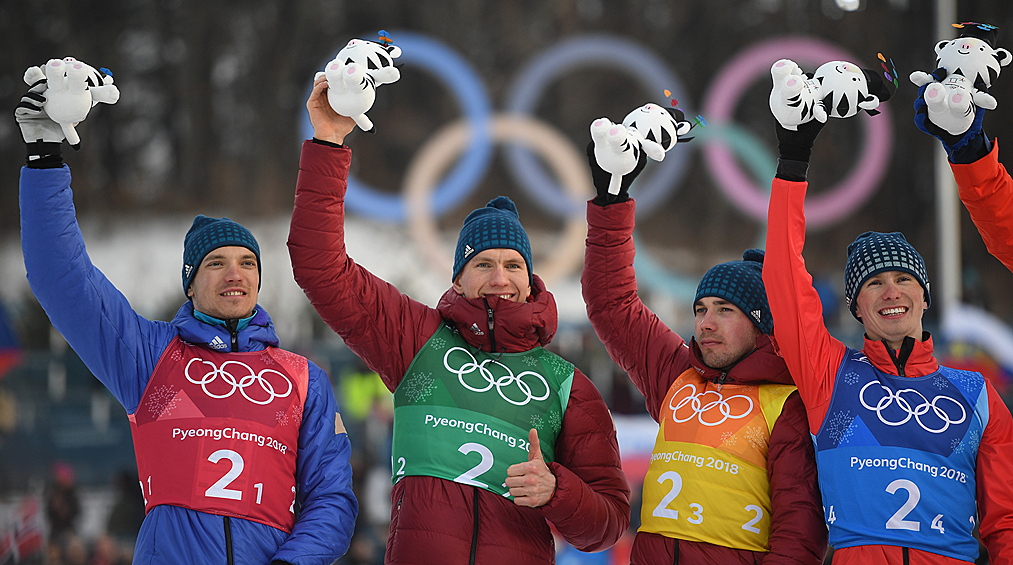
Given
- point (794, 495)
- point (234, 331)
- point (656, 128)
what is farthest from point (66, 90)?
point (794, 495)

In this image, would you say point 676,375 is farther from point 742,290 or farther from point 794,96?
point 794,96

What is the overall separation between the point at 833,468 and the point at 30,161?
212 cm

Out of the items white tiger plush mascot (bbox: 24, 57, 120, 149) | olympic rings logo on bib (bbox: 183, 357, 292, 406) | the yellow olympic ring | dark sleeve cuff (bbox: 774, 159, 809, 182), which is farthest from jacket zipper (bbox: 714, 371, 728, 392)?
the yellow olympic ring

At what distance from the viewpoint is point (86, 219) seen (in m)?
7.46

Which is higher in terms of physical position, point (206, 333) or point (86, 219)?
point (206, 333)

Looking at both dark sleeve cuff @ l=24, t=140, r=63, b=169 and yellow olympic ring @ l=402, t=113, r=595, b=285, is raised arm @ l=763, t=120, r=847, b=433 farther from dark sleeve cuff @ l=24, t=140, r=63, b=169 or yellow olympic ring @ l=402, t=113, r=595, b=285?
yellow olympic ring @ l=402, t=113, r=595, b=285

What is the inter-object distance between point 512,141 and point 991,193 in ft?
17.8

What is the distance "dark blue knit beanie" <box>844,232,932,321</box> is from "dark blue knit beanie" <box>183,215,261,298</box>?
5.34ft

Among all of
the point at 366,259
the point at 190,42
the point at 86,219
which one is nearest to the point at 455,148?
the point at 366,259

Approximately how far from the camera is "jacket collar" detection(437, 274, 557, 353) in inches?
93.2

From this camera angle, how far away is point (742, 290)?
2.49 meters

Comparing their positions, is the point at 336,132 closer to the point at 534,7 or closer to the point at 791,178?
the point at 791,178

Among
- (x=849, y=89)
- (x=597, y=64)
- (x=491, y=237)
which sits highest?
(x=597, y=64)

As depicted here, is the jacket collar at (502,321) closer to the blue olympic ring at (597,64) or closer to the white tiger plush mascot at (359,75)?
the white tiger plush mascot at (359,75)
